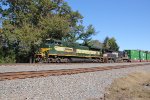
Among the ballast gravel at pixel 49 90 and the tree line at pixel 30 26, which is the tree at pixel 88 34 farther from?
the ballast gravel at pixel 49 90

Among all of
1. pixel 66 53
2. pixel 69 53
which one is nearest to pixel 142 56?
pixel 69 53

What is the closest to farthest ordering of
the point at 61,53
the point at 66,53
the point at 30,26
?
the point at 61,53
the point at 66,53
the point at 30,26

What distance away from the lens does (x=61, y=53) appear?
3588 cm

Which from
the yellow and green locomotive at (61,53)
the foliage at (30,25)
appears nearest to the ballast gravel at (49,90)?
the yellow and green locomotive at (61,53)

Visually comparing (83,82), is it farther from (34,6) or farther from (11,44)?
(34,6)

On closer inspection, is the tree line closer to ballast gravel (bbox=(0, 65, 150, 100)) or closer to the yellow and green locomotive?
the yellow and green locomotive

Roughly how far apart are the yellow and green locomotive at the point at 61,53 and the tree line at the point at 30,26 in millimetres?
5037

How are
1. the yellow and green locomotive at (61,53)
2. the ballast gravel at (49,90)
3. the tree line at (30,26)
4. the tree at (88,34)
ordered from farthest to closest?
the tree at (88,34) → the tree line at (30,26) → the yellow and green locomotive at (61,53) → the ballast gravel at (49,90)

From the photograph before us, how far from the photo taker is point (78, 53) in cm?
4050

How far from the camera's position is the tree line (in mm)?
40875

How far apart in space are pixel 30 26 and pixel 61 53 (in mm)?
12897

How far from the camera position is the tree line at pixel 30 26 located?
4088 centimetres

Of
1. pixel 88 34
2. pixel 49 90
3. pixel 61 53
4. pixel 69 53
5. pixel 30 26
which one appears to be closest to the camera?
pixel 49 90

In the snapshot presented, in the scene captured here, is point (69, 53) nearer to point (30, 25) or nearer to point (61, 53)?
point (61, 53)
